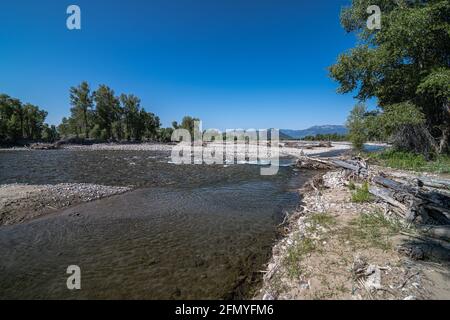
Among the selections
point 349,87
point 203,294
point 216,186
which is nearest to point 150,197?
point 216,186

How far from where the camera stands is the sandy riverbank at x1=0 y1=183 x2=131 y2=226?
32.8ft

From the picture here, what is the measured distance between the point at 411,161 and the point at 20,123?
332 ft

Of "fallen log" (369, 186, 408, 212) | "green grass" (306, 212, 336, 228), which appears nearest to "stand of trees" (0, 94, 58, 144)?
"green grass" (306, 212, 336, 228)

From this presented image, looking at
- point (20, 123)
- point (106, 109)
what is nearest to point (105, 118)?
point (106, 109)

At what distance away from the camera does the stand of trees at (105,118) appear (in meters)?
82.9

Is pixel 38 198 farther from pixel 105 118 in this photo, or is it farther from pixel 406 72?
pixel 105 118

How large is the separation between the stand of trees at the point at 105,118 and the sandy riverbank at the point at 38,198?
3287 inches

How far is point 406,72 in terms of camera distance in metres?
19.2

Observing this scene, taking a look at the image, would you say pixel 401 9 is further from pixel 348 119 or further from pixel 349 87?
pixel 348 119

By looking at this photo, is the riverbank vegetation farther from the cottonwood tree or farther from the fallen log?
the fallen log

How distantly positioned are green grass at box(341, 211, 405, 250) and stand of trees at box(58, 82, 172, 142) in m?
96.9

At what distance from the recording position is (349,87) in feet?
72.3

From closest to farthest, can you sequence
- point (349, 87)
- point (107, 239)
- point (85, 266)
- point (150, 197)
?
point (85, 266)
point (107, 239)
point (150, 197)
point (349, 87)

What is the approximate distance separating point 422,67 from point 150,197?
83.8 feet
